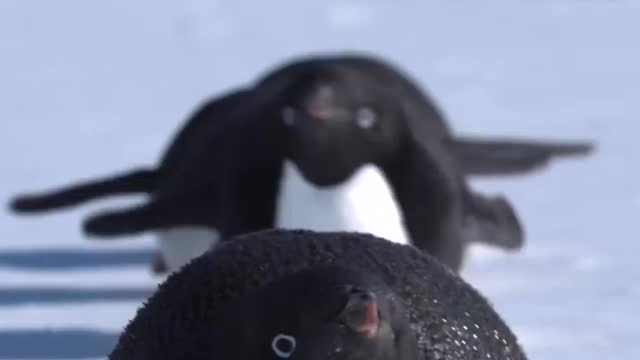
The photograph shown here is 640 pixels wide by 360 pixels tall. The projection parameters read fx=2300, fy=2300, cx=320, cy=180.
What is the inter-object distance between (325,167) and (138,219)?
0.63 meters

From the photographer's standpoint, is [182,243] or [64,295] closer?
[182,243]

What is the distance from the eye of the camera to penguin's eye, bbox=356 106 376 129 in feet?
13.7

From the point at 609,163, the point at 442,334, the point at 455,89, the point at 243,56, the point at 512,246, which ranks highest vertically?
the point at 243,56

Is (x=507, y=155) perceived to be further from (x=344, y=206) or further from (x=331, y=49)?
(x=331, y=49)

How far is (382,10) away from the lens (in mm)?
9234

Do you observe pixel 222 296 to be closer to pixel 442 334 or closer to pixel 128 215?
pixel 442 334

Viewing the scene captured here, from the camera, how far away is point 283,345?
213cm

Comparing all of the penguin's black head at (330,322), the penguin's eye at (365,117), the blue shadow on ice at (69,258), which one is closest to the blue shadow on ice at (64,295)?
the blue shadow on ice at (69,258)

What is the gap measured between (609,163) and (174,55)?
2422mm

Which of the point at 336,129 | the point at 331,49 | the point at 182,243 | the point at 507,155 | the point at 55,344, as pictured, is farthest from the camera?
the point at 331,49

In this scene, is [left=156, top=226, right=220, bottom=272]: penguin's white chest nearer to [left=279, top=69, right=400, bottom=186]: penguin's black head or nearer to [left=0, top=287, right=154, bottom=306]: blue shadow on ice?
[left=0, top=287, right=154, bottom=306]: blue shadow on ice

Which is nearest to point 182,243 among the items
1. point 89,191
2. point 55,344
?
point 55,344

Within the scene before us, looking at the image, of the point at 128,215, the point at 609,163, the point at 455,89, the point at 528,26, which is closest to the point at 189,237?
the point at 128,215

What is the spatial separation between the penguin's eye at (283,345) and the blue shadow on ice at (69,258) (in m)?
3.12
